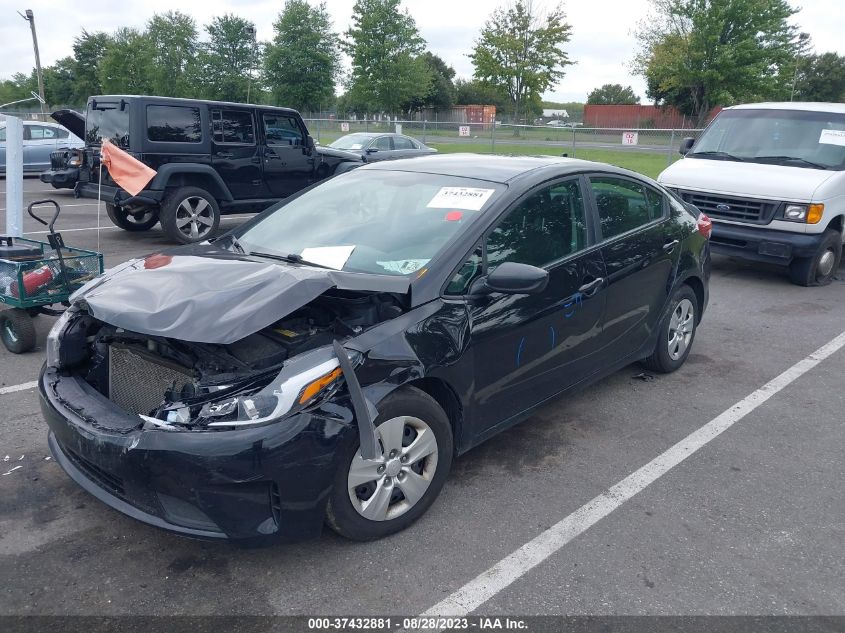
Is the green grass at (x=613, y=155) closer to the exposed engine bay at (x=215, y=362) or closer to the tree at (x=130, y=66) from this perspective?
the exposed engine bay at (x=215, y=362)

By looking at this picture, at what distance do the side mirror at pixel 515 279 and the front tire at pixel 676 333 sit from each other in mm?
2038

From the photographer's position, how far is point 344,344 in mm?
2990

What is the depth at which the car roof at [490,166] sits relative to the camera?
407 centimetres

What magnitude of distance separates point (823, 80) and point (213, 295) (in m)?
76.4

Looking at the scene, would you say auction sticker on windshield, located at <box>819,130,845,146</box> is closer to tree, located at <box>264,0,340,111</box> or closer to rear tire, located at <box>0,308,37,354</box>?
rear tire, located at <box>0,308,37,354</box>

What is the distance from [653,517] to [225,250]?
8.97 feet

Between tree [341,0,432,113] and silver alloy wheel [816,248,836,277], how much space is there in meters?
39.1

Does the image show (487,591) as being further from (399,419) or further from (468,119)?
(468,119)

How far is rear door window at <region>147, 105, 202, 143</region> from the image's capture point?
9891mm

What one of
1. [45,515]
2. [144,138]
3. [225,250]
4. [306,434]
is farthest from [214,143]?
[306,434]

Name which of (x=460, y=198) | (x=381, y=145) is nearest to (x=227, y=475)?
(x=460, y=198)

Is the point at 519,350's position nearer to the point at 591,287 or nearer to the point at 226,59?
the point at 591,287

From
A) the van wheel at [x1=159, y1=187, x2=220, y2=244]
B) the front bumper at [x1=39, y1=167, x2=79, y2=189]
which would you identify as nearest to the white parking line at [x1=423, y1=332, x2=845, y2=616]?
the van wheel at [x1=159, y1=187, x2=220, y2=244]

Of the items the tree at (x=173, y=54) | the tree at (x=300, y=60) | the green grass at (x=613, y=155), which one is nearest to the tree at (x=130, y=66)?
the tree at (x=173, y=54)
